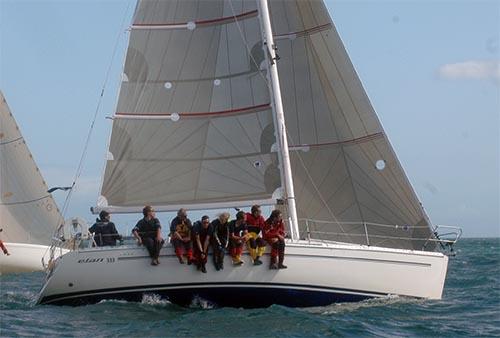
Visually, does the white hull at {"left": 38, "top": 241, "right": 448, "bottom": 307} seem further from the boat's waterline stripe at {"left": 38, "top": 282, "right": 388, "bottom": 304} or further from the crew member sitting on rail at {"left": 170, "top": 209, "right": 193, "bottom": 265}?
the crew member sitting on rail at {"left": 170, "top": 209, "right": 193, "bottom": 265}

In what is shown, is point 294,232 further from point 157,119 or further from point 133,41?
point 133,41

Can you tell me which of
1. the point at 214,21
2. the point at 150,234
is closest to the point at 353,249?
the point at 150,234

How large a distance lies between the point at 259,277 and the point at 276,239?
743mm

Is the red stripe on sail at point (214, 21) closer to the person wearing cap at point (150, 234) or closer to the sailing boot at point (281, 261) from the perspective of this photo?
the person wearing cap at point (150, 234)

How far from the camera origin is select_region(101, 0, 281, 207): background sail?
19.6m

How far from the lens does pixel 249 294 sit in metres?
17.8

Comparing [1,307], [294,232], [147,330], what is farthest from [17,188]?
[147,330]

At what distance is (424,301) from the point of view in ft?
61.5

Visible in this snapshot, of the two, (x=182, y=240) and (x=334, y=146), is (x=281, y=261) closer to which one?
(x=182, y=240)

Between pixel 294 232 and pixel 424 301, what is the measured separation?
2.65 metres

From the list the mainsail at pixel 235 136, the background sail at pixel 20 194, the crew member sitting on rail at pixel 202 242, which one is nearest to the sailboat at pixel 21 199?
the background sail at pixel 20 194

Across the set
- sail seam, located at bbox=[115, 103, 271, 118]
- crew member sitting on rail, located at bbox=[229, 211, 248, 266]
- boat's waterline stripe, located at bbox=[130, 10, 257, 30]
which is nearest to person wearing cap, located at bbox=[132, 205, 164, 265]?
crew member sitting on rail, located at bbox=[229, 211, 248, 266]

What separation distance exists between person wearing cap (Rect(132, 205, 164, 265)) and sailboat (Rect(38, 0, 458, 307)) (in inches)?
21.7

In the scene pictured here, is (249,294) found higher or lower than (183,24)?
lower
